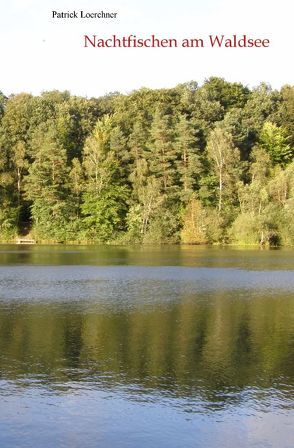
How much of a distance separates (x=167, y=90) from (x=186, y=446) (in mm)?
72566

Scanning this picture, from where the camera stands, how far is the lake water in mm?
10258

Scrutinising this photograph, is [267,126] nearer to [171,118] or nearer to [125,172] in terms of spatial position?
[171,118]

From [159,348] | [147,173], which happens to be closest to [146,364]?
[159,348]

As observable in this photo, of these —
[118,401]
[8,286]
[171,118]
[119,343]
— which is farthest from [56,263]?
[171,118]

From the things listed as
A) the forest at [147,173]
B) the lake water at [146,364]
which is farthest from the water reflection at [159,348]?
the forest at [147,173]

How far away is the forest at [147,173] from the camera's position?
207ft

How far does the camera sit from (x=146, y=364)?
46.9ft

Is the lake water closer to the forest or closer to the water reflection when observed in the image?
the water reflection

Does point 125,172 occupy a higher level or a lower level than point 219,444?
higher

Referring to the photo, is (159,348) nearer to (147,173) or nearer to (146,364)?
(146,364)

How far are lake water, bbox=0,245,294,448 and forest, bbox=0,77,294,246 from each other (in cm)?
3408

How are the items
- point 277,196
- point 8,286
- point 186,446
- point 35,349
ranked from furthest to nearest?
point 277,196
point 8,286
point 35,349
point 186,446

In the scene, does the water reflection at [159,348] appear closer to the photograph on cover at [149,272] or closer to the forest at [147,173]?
the photograph on cover at [149,272]

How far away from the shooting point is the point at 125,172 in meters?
71.0
